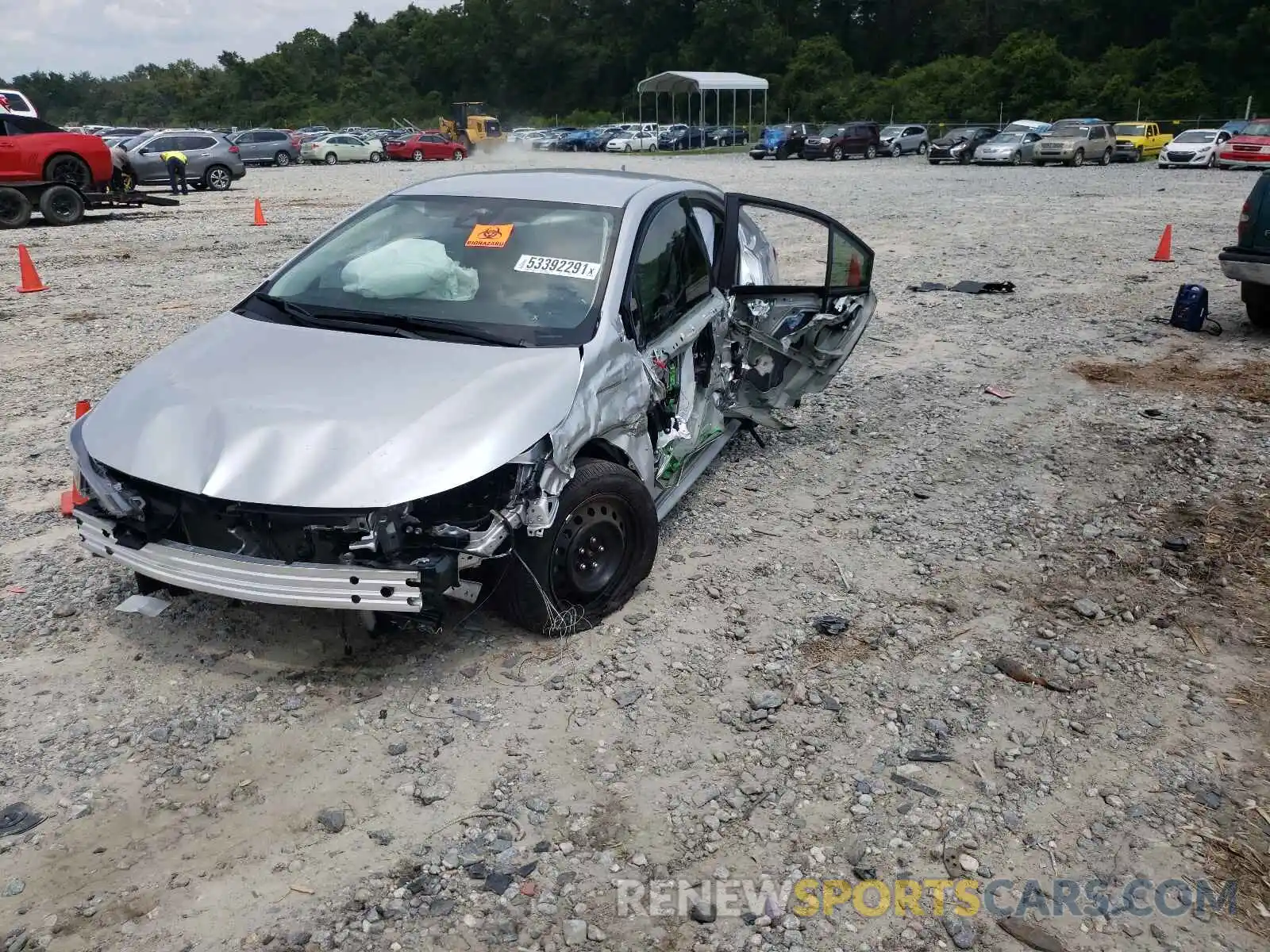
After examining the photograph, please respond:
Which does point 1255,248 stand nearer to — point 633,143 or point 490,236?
point 490,236

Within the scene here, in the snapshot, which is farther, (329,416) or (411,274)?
(411,274)

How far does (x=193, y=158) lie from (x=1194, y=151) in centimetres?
2874

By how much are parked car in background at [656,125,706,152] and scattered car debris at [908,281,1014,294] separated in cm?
4437

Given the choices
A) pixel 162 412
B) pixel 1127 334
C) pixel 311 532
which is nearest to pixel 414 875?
pixel 311 532

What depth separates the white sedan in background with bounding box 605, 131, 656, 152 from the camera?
54531 mm

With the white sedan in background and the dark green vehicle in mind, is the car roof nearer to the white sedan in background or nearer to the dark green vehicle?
the dark green vehicle

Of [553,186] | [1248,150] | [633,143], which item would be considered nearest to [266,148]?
[633,143]

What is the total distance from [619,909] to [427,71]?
10972 centimetres

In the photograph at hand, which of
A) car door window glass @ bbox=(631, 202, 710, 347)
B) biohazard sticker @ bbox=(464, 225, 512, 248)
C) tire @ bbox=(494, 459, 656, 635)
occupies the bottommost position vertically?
tire @ bbox=(494, 459, 656, 635)

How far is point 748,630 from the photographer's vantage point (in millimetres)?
4379

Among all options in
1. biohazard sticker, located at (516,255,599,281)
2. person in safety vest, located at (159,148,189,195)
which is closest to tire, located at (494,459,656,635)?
biohazard sticker, located at (516,255,599,281)

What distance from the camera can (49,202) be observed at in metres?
18.3

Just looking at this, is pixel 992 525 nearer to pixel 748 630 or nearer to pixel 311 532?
pixel 748 630

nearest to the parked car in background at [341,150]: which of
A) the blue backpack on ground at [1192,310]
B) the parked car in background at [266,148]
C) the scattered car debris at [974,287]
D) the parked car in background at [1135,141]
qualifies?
the parked car in background at [266,148]
